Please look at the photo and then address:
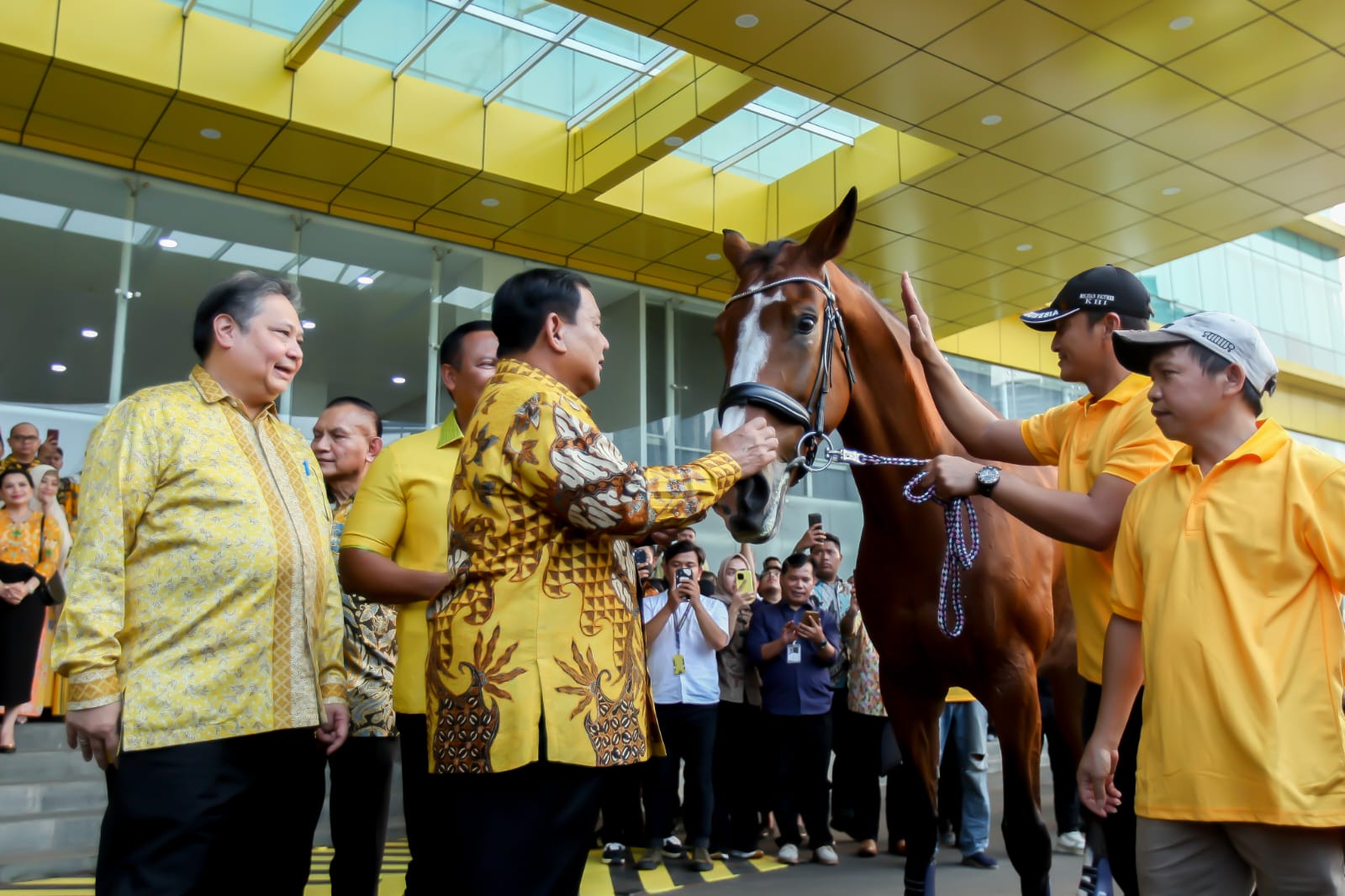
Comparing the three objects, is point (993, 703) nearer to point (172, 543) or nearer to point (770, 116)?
point (172, 543)

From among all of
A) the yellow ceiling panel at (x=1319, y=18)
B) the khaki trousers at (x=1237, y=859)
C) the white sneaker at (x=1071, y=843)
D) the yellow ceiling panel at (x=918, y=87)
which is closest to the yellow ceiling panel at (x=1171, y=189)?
the yellow ceiling panel at (x=1319, y=18)

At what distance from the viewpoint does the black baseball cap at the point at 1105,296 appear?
247 cm

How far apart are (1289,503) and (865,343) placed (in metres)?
1.42

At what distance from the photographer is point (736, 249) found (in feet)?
10.0

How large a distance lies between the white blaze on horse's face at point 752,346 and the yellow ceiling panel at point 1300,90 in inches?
274

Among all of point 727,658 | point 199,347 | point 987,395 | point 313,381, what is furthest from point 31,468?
point 987,395

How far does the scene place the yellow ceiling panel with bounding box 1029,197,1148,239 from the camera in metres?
9.83

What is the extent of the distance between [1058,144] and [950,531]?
23.3 ft

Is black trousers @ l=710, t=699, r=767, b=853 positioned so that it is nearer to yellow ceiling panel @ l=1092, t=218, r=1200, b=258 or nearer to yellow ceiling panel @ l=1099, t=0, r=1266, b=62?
yellow ceiling panel @ l=1099, t=0, r=1266, b=62

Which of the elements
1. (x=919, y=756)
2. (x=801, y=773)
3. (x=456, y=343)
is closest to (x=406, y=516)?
(x=456, y=343)

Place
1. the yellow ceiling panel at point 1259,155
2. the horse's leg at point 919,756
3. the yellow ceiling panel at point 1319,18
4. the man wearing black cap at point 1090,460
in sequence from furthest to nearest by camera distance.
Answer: the yellow ceiling panel at point 1259,155
the yellow ceiling panel at point 1319,18
the horse's leg at point 919,756
the man wearing black cap at point 1090,460

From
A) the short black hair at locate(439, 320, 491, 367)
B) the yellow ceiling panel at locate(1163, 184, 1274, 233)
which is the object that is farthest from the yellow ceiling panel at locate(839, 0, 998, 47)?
the short black hair at locate(439, 320, 491, 367)

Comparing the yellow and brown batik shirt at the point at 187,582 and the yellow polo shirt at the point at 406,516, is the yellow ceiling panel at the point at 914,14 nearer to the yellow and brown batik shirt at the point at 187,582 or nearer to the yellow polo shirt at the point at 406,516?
the yellow polo shirt at the point at 406,516

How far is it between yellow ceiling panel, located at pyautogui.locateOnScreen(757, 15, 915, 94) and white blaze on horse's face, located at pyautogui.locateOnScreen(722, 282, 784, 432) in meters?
5.06
